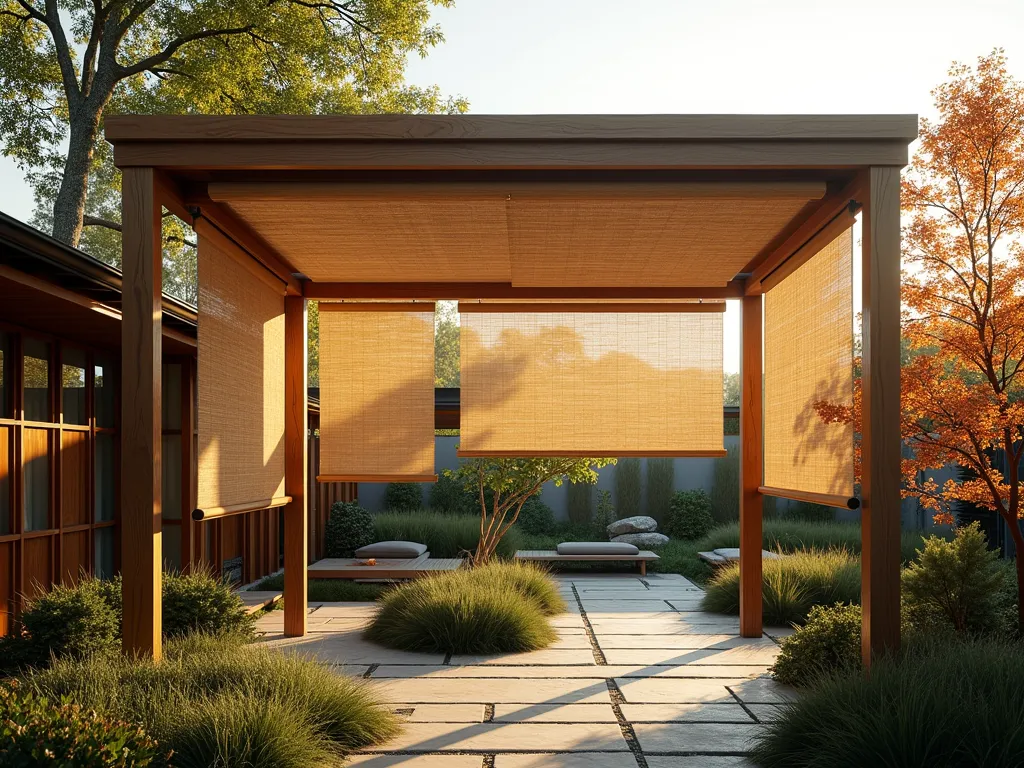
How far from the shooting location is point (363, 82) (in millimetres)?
15094

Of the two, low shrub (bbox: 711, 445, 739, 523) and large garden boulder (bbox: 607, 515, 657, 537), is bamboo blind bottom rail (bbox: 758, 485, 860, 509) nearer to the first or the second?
large garden boulder (bbox: 607, 515, 657, 537)

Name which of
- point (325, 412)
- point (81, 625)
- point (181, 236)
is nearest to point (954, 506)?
point (325, 412)

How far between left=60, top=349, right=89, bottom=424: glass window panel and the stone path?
2251 millimetres

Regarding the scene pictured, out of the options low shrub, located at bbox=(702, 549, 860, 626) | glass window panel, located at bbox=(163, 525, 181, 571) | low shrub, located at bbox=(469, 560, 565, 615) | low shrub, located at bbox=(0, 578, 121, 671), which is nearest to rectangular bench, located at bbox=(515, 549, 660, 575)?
low shrub, located at bbox=(702, 549, 860, 626)

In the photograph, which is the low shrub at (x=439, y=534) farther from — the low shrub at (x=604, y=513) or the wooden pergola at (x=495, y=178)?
the wooden pergola at (x=495, y=178)

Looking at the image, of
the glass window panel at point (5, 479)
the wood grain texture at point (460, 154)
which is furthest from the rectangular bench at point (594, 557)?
the wood grain texture at point (460, 154)

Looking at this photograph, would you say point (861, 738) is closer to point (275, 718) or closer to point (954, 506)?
point (275, 718)

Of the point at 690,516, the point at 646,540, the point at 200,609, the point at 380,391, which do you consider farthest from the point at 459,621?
the point at 690,516

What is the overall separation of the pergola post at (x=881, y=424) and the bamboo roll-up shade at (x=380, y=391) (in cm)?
394

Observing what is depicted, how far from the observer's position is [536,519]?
54.1 ft

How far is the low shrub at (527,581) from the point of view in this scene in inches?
297

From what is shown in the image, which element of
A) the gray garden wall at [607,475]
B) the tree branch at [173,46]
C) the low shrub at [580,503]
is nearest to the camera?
the tree branch at [173,46]

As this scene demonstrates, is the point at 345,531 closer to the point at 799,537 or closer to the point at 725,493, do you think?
the point at 799,537

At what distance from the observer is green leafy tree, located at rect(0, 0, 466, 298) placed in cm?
1391
